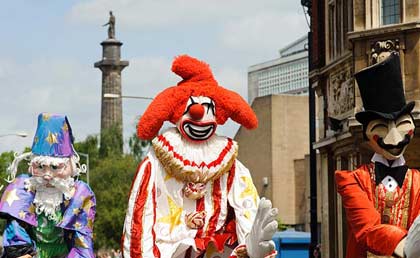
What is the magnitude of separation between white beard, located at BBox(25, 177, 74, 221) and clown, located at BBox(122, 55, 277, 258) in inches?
44.4

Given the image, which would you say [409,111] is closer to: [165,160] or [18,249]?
[165,160]

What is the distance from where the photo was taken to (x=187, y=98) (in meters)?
12.3

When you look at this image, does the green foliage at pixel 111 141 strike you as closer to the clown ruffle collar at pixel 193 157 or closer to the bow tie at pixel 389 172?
the clown ruffle collar at pixel 193 157

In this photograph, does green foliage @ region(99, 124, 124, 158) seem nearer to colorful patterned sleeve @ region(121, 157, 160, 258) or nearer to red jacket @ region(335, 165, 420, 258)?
colorful patterned sleeve @ region(121, 157, 160, 258)

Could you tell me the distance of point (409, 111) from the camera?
10906 millimetres

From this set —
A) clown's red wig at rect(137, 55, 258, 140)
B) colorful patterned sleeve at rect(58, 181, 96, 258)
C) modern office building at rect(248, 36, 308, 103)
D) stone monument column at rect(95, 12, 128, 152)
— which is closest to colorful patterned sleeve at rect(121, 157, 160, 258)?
clown's red wig at rect(137, 55, 258, 140)

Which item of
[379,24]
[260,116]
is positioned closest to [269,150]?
[260,116]

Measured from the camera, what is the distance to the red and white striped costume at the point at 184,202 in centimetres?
1202

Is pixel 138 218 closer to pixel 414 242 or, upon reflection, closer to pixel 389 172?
pixel 389 172

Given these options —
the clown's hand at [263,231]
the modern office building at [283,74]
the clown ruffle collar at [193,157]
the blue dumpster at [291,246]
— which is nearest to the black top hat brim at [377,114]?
the clown's hand at [263,231]

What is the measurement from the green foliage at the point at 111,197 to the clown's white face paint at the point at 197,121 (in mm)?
42644

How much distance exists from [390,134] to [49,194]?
3673 mm

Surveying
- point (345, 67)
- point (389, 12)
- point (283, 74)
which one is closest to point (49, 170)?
point (389, 12)

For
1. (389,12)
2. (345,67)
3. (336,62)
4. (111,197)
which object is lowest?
(111,197)
